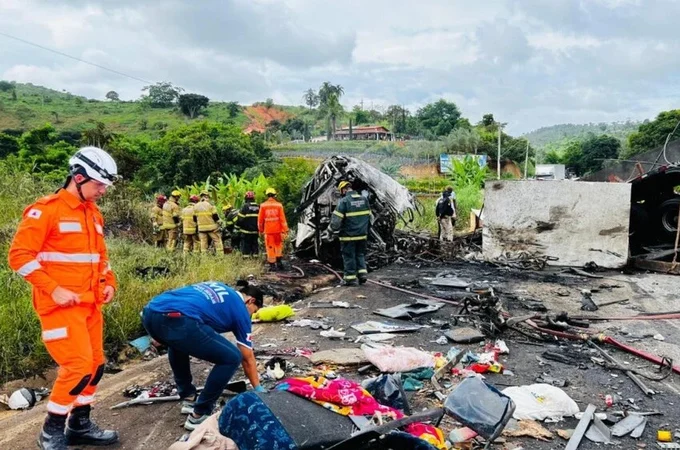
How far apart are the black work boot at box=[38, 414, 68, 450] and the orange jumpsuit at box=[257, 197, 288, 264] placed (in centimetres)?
677

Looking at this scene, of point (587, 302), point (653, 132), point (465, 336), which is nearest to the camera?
point (465, 336)

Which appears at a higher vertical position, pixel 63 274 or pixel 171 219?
pixel 63 274

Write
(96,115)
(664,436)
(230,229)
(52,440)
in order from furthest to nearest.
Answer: (96,115) → (230,229) → (664,436) → (52,440)

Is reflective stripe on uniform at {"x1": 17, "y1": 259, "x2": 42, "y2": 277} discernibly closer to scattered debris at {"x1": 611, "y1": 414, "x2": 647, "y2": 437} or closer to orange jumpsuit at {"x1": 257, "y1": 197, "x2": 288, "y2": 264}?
scattered debris at {"x1": 611, "y1": 414, "x2": 647, "y2": 437}

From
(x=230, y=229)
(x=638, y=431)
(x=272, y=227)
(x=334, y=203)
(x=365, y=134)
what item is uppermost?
(x=365, y=134)

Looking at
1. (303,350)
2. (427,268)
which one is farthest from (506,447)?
(427,268)

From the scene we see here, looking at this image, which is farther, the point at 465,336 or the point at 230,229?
the point at 230,229

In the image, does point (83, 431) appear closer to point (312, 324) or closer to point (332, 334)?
point (332, 334)

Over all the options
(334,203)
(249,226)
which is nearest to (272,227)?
(249,226)

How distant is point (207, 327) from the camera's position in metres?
3.28

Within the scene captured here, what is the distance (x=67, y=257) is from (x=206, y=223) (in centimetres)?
793

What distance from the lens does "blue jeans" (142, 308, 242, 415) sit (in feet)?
10.5

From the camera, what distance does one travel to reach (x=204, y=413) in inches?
134

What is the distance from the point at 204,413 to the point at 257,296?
2.68ft
